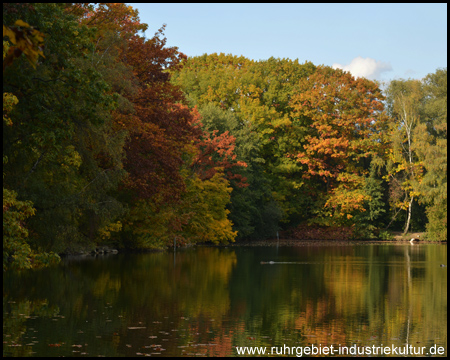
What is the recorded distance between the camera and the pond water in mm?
11234

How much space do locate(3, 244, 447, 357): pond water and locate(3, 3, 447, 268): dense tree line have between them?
173 centimetres

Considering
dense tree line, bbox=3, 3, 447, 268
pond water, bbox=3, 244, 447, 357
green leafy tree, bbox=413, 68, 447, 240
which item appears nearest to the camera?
pond water, bbox=3, 244, 447, 357

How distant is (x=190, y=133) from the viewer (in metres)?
35.4

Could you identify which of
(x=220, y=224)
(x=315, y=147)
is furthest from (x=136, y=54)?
(x=315, y=147)

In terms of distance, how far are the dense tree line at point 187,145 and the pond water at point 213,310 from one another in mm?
1731

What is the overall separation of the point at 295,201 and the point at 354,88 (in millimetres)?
11789

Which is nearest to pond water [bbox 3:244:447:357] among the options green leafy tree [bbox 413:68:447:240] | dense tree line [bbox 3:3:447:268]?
dense tree line [bbox 3:3:447:268]

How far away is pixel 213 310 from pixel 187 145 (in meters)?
26.6

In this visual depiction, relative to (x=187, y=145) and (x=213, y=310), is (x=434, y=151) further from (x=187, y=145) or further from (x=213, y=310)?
(x=213, y=310)

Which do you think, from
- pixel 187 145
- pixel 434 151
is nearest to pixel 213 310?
pixel 187 145

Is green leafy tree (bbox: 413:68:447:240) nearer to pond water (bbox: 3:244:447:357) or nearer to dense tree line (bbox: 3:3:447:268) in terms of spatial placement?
dense tree line (bbox: 3:3:447:268)

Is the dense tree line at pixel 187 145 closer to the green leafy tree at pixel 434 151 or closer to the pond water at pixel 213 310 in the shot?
the green leafy tree at pixel 434 151

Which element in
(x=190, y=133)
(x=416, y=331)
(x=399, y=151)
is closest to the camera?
(x=416, y=331)

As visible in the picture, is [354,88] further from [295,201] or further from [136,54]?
[136,54]
